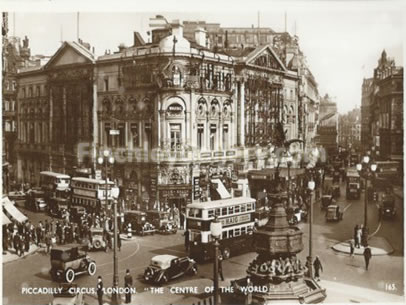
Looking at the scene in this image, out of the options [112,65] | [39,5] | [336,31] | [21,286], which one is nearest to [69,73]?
[112,65]

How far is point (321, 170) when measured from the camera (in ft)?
45.8

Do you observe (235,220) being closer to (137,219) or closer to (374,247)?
(137,219)

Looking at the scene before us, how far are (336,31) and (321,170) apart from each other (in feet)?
11.9

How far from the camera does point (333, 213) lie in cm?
1426

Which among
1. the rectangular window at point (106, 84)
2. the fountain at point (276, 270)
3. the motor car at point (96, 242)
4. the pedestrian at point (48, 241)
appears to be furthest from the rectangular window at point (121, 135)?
the fountain at point (276, 270)

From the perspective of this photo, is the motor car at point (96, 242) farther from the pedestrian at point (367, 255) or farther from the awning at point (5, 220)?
the pedestrian at point (367, 255)

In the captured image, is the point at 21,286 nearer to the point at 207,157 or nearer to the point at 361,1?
the point at 207,157

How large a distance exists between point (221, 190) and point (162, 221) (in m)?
1.35

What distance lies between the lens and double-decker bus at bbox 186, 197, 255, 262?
12438 millimetres

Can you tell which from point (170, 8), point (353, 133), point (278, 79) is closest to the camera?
point (170, 8)

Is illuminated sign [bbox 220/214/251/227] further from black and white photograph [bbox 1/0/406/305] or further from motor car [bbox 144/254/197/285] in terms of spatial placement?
motor car [bbox 144/254/197/285]

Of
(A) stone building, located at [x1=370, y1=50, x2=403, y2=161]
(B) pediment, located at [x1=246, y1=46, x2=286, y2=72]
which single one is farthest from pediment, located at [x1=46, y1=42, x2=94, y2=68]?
(A) stone building, located at [x1=370, y1=50, x2=403, y2=161]

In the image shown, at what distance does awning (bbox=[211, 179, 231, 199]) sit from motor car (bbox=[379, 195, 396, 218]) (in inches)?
121

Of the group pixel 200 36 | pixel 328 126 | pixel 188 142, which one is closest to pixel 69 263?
pixel 188 142
